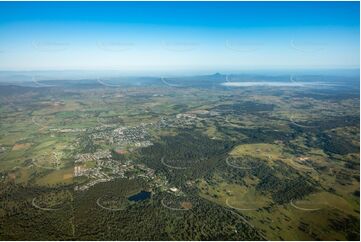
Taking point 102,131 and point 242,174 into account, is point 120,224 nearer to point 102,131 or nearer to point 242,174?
point 242,174

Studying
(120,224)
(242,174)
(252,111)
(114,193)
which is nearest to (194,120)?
(252,111)

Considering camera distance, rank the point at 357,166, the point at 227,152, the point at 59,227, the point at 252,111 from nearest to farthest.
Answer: the point at 59,227 < the point at 357,166 < the point at 227,152 < the point at 252,111

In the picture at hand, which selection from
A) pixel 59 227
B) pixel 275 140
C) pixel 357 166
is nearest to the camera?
pixel 59 227

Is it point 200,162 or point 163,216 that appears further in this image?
point 200,162

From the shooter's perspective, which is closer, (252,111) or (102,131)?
(102,131)

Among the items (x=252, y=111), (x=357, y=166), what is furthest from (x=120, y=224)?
(x=252, y=111)

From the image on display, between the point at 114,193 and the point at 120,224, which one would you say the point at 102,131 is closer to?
the point at 114,193
